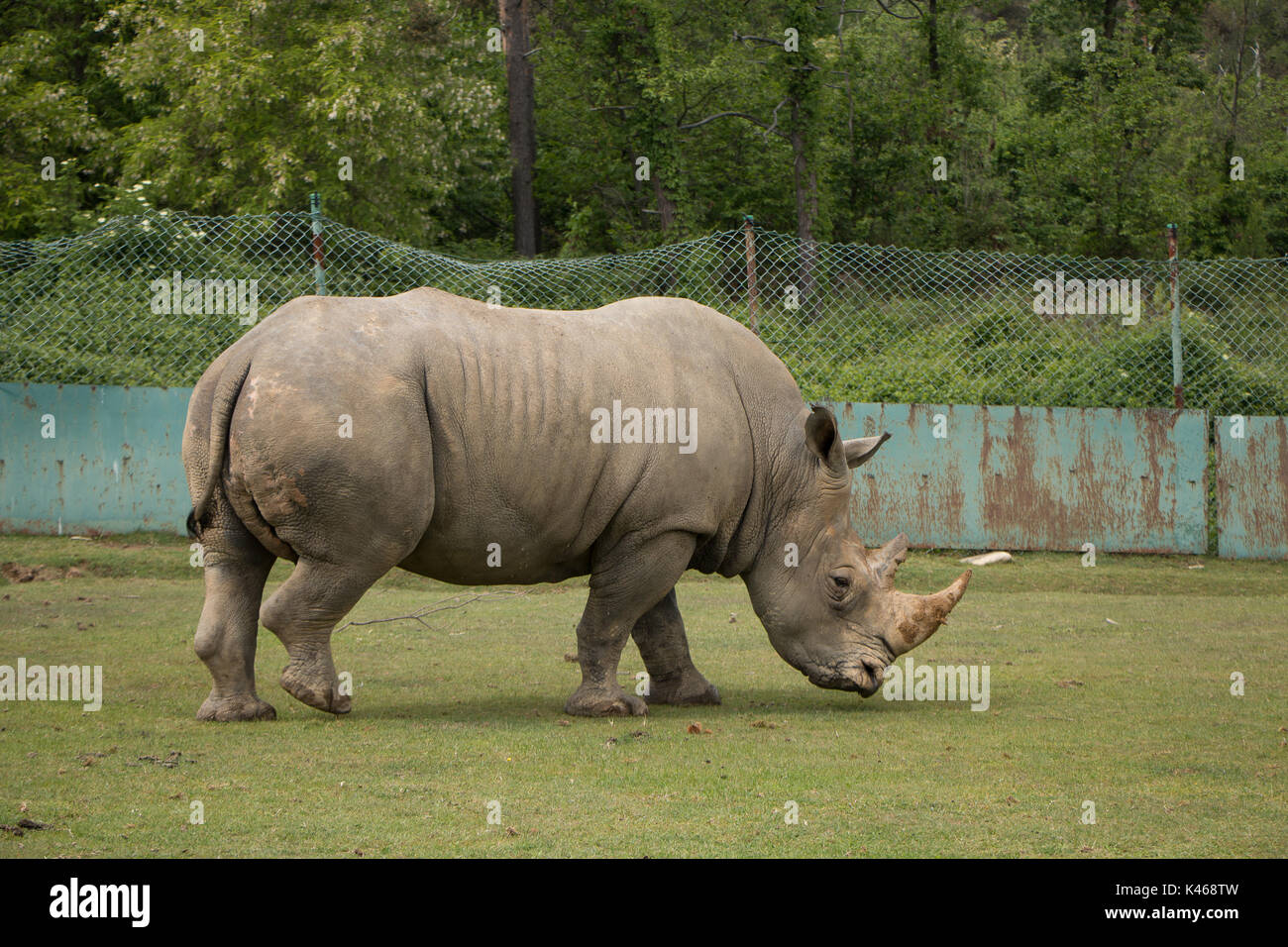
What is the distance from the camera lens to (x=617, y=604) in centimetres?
831

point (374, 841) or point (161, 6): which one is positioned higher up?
point (161, 6)

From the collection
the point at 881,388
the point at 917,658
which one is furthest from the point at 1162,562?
the point at 917,658

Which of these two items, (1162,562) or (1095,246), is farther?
(1095,246)

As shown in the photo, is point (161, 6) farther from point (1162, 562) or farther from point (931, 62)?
point (1162, 562)

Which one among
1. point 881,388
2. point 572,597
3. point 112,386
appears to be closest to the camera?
point 572,597

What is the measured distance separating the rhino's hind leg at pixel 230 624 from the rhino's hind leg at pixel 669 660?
223 cm

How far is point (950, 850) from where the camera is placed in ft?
17.6

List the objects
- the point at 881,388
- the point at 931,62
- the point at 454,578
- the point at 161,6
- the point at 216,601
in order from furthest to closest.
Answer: the point at 931,62 → the point at 161,6 → the point at 881,388 → the point at 454,578 → the point at 216,601

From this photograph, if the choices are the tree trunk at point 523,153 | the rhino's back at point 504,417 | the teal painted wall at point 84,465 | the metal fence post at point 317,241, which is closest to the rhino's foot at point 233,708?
the rhino's back at point 504,417

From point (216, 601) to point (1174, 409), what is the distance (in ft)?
33.3

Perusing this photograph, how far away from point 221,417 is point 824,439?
330 cm

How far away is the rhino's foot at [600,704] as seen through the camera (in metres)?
8.26

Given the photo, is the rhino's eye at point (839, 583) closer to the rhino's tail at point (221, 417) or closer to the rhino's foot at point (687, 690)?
the rhino's foot at point (687, 690)

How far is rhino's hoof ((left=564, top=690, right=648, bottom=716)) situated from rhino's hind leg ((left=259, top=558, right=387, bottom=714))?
4.29ft
